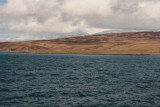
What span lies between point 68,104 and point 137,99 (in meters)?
10.00

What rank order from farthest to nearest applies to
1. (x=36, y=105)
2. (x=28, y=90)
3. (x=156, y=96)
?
(x=28, y=90) < (x=156, y=96) < (x=36, y=105)

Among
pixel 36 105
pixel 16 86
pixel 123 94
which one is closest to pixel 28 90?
pixel 16 86

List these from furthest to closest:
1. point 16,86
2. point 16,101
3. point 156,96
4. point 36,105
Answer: point 16,86
point 156,96
point 16,101
point 36,105

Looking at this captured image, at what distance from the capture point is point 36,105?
1007 inches

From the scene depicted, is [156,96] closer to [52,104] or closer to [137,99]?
[137,99]

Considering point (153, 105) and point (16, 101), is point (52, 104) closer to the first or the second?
point (16, 101)

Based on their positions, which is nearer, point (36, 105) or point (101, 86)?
point (36, 105)

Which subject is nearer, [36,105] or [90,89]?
[36,105]

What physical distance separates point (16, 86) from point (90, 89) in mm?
13119

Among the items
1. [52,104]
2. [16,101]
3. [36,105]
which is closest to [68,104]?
[52,104]

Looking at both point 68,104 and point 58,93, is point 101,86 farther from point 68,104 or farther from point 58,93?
point 68,104

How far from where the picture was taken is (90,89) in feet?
114

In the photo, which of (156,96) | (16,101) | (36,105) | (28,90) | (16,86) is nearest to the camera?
(36,105)

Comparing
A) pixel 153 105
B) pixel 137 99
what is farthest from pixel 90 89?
pixel 153 105
